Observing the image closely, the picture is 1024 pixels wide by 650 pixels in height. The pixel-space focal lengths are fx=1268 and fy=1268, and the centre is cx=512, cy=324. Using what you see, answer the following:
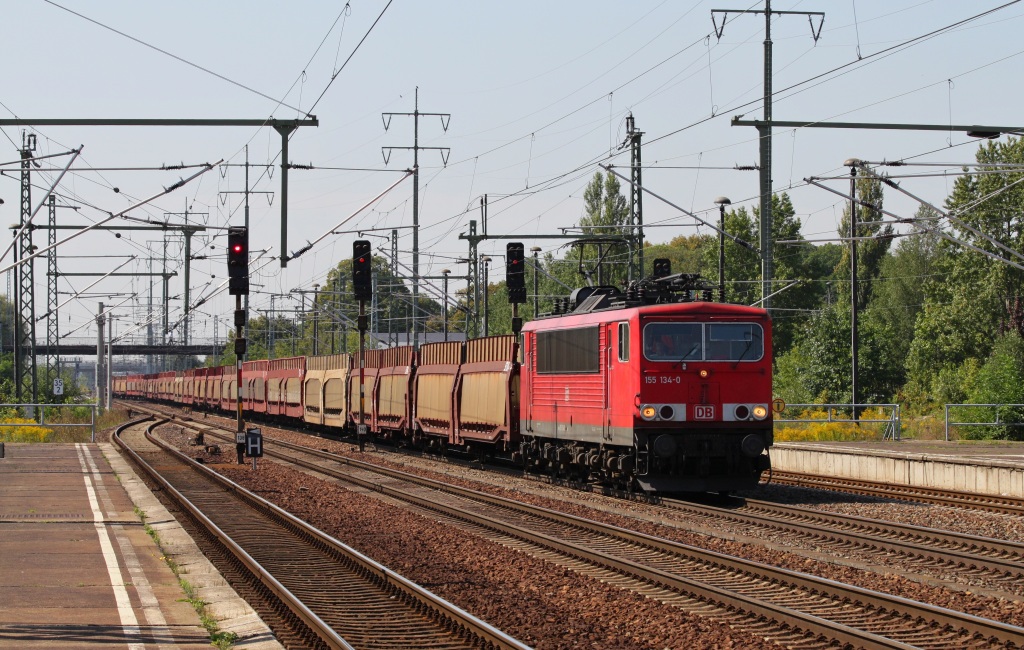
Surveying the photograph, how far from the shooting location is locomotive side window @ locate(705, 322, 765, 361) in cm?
2161

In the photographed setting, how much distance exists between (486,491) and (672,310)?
574 cm

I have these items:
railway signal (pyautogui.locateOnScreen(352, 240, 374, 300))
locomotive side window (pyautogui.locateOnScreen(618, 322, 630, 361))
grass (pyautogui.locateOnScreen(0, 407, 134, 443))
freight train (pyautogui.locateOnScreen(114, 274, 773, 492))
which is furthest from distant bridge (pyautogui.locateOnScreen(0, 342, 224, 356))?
locomotive side window (pyautogui.locateOnScreen(618, 322, 630, 361))

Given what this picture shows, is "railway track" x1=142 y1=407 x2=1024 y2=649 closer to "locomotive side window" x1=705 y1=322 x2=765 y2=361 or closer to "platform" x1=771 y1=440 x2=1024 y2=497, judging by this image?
"locomotive side window" x1=705 y1=322 x2=765 y2=361

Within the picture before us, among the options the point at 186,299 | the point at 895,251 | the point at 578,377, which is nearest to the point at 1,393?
the point at 186,299

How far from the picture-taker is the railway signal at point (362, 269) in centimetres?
3475

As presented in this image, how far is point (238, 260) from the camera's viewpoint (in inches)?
1206

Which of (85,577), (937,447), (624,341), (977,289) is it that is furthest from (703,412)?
(977,289)

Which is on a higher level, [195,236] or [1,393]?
[195,236]

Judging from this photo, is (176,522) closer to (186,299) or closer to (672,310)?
(672,310)

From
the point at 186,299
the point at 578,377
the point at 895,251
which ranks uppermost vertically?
the point at 895,251

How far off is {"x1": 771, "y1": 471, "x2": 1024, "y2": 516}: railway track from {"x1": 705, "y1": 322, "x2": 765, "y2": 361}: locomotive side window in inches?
152

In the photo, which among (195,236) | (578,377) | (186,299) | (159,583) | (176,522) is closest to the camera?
(159,583)

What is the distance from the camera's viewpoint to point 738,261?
92.6m

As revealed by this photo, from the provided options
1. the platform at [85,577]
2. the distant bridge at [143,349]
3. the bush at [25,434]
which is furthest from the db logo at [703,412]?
the distant bridge at [143,349]
